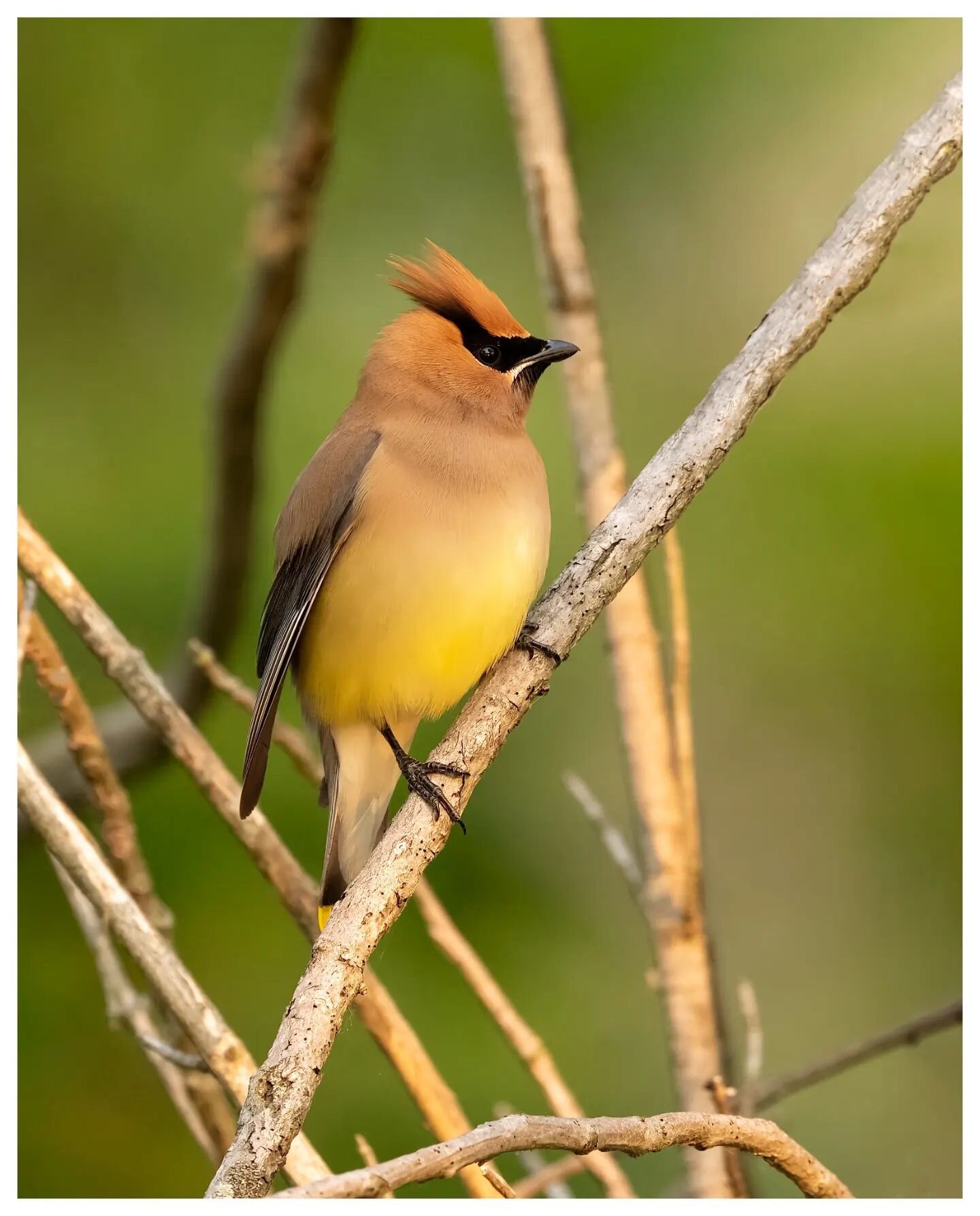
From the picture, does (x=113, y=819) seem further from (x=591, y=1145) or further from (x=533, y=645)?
(x=591, y=1145)

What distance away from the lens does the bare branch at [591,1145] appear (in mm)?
1342

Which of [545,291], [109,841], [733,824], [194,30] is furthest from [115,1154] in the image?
[194,30]

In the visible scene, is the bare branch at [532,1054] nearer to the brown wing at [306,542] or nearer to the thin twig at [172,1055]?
the thin twig at [172,1055]

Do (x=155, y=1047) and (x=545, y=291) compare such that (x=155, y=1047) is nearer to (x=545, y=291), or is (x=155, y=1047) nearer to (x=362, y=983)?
(x=362, y=983)

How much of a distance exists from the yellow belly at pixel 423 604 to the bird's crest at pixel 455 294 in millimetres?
406

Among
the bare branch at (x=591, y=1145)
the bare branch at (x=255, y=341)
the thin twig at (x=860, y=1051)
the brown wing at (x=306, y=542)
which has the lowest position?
the bare branch at (x=591, y=1145)

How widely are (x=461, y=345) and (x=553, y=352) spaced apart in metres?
0.19

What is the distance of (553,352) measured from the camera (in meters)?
2.63

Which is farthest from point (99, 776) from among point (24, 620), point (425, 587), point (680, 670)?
point (680, 670)

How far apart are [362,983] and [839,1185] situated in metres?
0.66

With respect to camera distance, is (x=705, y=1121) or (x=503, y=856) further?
(x=503, y=856)

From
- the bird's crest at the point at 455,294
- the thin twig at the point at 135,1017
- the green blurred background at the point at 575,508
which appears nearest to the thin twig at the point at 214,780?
the thin twig at the point at 135,1017

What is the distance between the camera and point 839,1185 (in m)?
1.86

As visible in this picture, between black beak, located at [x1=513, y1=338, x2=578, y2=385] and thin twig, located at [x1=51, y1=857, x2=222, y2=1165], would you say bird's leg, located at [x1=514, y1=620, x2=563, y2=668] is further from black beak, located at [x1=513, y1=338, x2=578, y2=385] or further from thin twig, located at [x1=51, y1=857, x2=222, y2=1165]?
thin twig, located at [x1=51, y1=857, x2=222, y2=1165]
